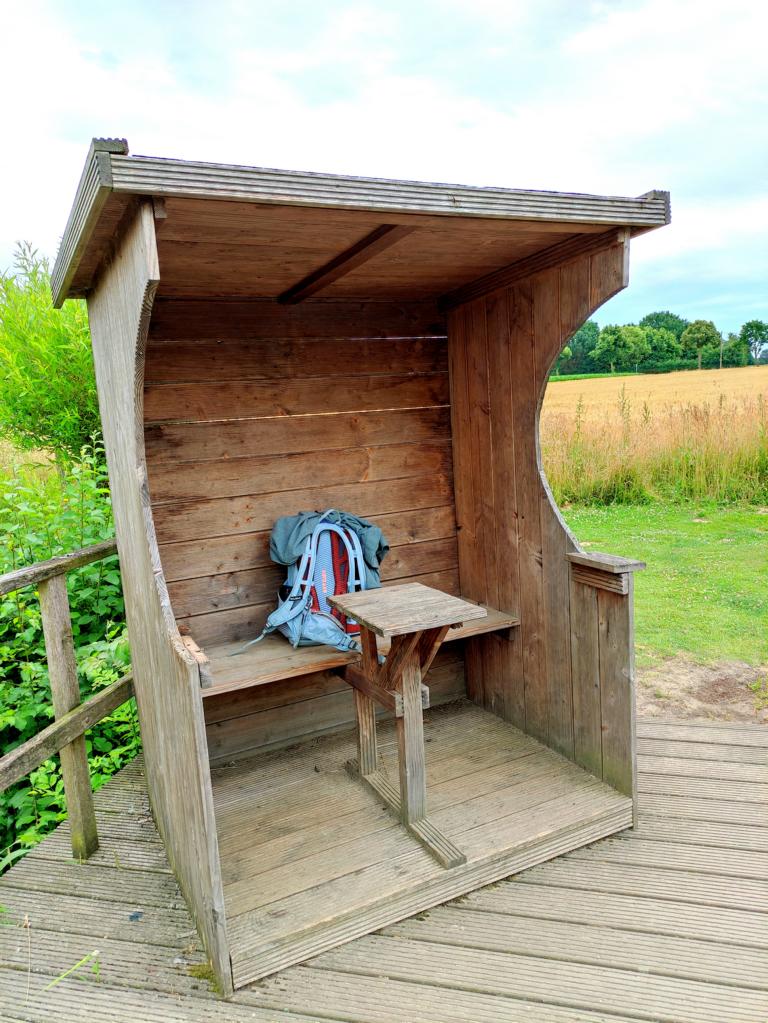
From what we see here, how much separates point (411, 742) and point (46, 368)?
3.39 m

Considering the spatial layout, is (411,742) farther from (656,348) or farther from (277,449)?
(656,348)

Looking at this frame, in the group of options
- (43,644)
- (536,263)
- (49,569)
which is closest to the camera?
(49,569)

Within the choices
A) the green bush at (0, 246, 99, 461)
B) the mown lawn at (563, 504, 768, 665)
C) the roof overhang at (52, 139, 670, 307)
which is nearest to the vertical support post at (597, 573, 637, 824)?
the roof overhang at (52, 139, 670, 307)

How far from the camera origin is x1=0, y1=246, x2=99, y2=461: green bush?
4.34 metres

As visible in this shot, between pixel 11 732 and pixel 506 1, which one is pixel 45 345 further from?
pixel 506 1

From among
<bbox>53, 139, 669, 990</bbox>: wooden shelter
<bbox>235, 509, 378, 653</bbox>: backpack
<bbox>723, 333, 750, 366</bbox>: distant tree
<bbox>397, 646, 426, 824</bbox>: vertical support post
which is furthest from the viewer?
<bbox>723, 333, 750, 366</bbox>: distant tree

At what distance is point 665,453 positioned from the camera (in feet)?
26.0

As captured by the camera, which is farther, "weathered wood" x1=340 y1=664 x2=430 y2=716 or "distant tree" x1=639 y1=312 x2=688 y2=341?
"distant tree" x1=639 y1=312 x2=688 y2=341

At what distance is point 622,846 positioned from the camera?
7.73ft

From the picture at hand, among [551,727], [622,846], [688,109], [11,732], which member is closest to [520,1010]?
[622,846]

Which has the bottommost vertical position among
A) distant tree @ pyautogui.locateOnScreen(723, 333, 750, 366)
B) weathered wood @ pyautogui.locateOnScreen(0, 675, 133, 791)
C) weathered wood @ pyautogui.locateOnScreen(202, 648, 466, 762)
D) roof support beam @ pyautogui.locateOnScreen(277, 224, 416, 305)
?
weathered wood @ pyautogui.locateOnScreen(202, 648, 466, 762)

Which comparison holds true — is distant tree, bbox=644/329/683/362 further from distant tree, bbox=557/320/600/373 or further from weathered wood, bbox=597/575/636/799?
weathered wood, bbox=597/575/636/799

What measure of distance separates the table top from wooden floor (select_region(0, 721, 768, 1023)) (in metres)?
0.84

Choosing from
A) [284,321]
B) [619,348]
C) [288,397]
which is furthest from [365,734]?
[619,348]
